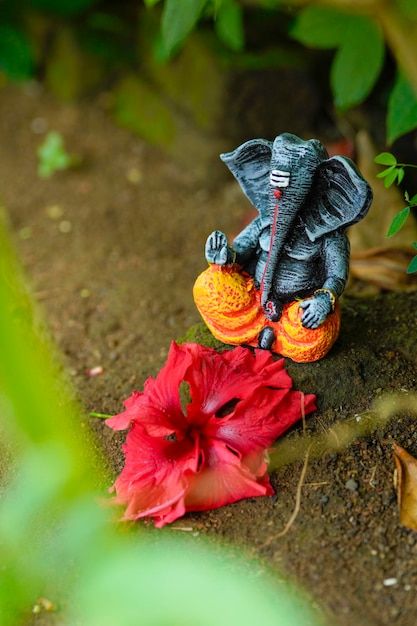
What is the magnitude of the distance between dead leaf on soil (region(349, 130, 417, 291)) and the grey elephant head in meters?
0.65

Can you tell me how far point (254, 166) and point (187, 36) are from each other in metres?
1.48

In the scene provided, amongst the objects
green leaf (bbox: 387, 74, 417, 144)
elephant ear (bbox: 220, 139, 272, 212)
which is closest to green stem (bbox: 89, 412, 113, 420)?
elephant ear (bbox: 220, 139, 272, 212)

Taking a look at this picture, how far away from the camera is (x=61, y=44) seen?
3.60 metres

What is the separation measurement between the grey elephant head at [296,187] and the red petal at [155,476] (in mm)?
373

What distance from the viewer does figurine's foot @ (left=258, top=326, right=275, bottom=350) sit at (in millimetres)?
1791

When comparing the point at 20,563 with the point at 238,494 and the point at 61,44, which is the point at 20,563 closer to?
the point at 238,494

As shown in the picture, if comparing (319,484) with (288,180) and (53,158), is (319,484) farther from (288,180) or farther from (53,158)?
(53,158)

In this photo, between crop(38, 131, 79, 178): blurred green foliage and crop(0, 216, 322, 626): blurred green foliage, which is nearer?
crop(0, 216, 322, 626): blurred green foliage

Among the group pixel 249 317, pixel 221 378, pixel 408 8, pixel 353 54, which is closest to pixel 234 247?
pixel 249 317

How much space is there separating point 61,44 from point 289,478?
2.54 meters

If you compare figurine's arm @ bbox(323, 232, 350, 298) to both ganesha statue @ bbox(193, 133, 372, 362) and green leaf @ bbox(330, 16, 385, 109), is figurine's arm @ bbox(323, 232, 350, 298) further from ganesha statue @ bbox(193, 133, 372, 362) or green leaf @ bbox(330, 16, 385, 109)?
green leaf @ bbox(330, 16, 385, 109)

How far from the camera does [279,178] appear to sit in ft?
5.32

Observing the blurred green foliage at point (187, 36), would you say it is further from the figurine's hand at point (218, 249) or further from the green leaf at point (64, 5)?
the figurine's hand at point (218, 249)

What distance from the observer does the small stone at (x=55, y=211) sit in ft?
10.2
